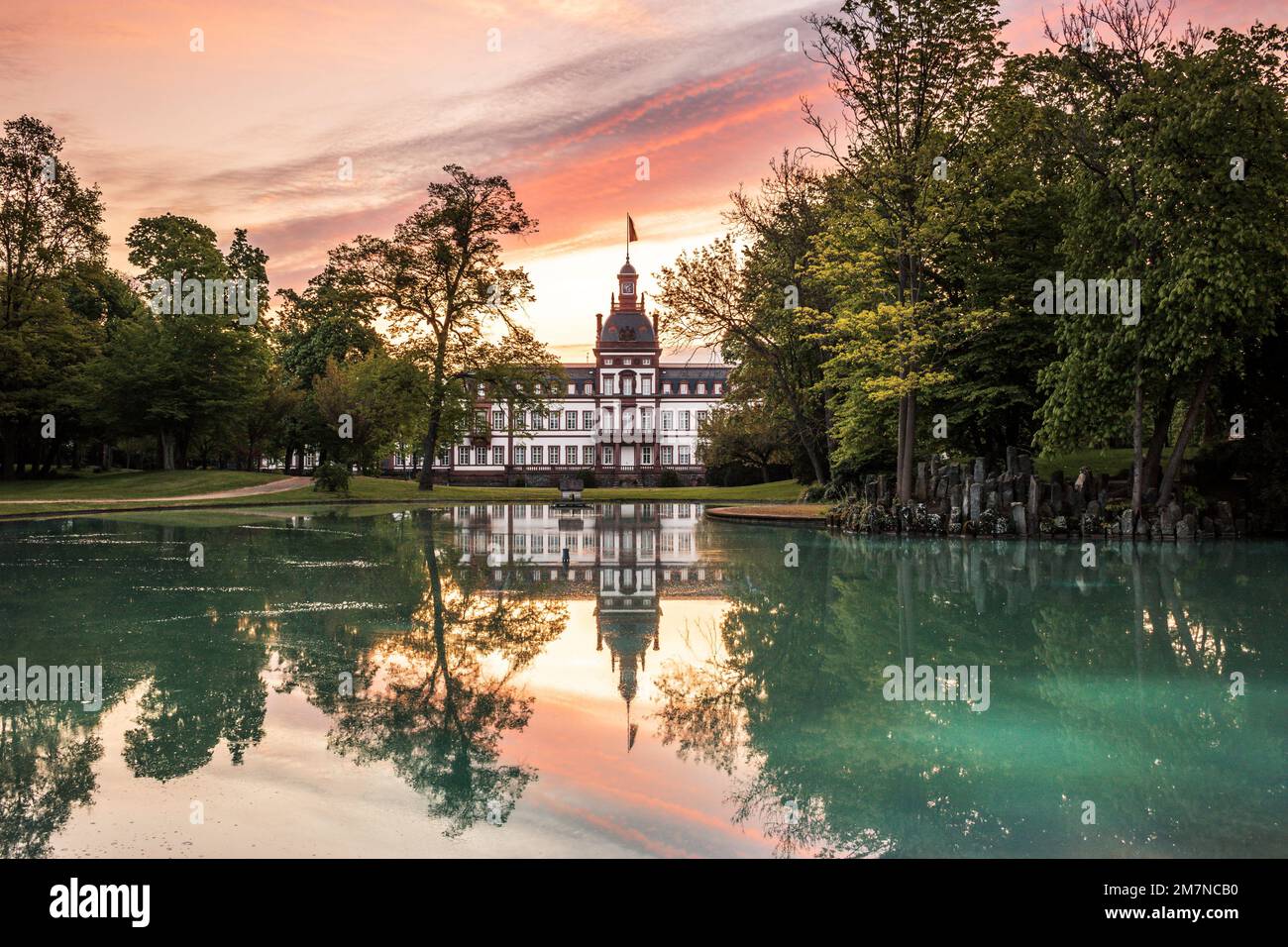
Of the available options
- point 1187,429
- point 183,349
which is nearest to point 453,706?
point 1187,429

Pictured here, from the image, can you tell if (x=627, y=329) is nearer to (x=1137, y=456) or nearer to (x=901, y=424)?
(x=901, y=424)

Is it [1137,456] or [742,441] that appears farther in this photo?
[742,441]

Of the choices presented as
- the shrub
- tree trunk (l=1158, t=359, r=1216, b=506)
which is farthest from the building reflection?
the shrub

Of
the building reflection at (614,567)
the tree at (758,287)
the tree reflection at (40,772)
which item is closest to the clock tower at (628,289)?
the tree at (758,287)

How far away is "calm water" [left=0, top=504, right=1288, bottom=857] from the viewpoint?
4.50 meters

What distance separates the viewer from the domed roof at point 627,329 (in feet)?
327

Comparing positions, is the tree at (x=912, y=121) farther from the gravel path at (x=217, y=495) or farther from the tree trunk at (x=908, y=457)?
the gravel path at (x=217, y=495)

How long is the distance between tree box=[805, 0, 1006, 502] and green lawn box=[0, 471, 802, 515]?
856 inches

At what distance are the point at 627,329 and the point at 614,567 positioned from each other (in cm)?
8473

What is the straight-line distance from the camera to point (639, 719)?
21.5 feet

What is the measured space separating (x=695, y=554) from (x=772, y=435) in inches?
1504

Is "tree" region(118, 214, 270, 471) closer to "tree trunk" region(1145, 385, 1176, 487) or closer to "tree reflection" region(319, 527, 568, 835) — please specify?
"tree trunk" region(1145, 385, 1176, 487)

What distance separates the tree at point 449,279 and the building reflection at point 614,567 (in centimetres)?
1707
